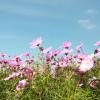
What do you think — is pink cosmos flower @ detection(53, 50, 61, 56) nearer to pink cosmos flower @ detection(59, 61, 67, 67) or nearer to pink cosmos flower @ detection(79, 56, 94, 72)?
pink cosmos flower @ detection(59, 61, 67, 67)

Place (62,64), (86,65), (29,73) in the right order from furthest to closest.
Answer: (62,64)
(29,73)
(86,65)

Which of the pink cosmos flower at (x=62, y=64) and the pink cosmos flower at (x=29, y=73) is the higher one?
the pink cosmos flower at (x=62, y=64)

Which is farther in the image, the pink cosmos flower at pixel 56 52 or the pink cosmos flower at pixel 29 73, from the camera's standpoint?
the pink cosmos flower at pixel 56 52

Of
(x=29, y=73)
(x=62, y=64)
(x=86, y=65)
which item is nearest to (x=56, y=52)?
(x=62, y=64)

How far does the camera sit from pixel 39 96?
6.02m

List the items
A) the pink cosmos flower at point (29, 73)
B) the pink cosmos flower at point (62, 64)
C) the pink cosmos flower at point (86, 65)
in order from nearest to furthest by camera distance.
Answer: the pink cosmos flower at point (86, 65) → the pink cosmos flower at point (29, 73) → the pink cosmos flower at point (62, 64)

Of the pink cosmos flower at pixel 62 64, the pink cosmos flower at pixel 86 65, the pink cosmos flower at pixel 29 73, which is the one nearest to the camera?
the pink cosmos flower at pixel 86 65

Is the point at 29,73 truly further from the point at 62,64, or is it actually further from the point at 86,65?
the point at 86,65

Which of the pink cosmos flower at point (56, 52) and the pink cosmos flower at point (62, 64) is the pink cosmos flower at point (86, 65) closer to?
the pink cosmos flower at point (62, 64)

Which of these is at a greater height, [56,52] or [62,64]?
[56,52]

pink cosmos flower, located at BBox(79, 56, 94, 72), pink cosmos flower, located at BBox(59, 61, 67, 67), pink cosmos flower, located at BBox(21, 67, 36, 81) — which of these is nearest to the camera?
pink cosmos flower, located at BBox(79, 56, 94, 72)

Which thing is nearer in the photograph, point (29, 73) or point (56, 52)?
point (29, 73)

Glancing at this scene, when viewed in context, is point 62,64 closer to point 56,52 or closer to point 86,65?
point 56,52

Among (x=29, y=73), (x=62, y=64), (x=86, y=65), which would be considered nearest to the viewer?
(x=86, y=65)
